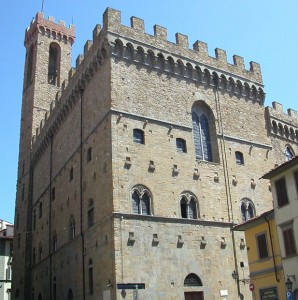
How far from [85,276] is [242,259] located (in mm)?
8420

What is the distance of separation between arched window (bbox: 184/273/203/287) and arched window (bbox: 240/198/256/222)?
5.05 m

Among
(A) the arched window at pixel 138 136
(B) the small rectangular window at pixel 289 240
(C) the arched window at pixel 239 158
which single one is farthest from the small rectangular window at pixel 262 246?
(A) the arched window at pixel 138 136

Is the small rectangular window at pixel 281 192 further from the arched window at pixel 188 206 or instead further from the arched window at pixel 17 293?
the arched window at pixel 17 293

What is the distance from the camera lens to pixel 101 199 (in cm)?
2322

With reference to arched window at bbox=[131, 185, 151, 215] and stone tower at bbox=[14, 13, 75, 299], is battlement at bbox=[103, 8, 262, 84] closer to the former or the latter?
arched window at bbox=[131, 185, 151, 215]

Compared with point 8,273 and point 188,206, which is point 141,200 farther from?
point 8,273

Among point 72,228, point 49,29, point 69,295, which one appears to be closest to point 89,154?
point 72,228

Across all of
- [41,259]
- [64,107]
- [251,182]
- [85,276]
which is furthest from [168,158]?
[41,259]

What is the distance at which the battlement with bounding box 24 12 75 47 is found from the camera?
44.6 meters

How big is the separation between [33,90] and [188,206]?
2278cm

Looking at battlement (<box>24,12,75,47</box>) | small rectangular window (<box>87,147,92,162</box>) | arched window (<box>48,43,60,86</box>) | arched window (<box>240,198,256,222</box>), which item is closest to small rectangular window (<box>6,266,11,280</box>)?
arched window (<box>48,43,60,86</box>)

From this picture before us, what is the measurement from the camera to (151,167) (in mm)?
23438

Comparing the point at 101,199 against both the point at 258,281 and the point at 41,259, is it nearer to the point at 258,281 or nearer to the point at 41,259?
the point at 258,281

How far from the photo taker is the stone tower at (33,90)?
38.3m
